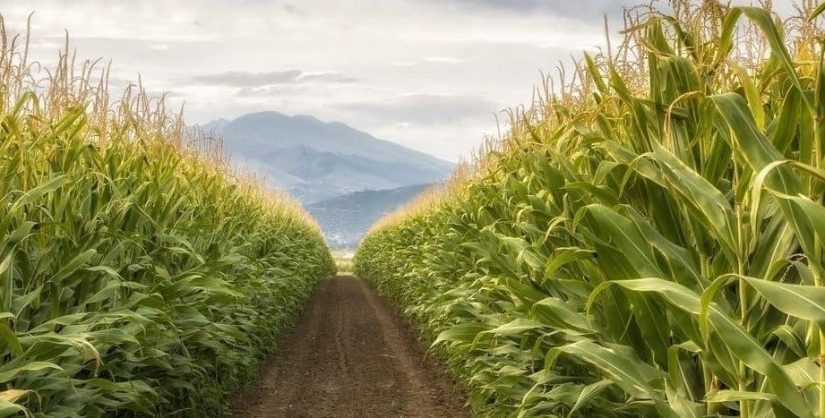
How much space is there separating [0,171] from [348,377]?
653 cm

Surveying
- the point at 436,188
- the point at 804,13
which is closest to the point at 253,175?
the point at 436,188

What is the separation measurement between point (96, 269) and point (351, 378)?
6.32m

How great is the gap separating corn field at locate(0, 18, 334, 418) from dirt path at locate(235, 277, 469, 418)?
122cm

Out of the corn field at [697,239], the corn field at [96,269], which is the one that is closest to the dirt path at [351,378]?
the corn field at [96,269]

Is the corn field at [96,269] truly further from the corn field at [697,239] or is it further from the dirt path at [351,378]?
the corn field at [697,239]

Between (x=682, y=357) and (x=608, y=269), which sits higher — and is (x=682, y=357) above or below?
below

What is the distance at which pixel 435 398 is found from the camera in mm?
8562

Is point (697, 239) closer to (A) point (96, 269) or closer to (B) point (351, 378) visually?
(A) point (96, 269)

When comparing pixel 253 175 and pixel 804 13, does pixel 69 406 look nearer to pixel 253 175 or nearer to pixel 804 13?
pixel 804 13

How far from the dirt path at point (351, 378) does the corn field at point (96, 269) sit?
1223 millimetres

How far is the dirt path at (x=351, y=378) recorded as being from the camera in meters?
8.13

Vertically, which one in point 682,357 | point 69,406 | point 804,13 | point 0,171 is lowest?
point 69,406

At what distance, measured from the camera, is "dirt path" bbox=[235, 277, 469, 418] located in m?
8.13

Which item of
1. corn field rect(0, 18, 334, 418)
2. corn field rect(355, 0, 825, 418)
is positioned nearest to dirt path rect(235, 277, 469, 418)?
corn field rect(0, 18, 334, 418)
